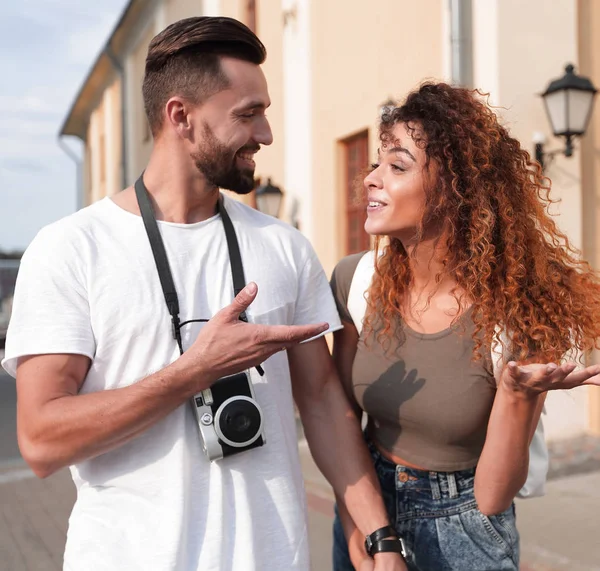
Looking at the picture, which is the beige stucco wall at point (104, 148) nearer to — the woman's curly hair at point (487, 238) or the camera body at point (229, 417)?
the woman's curly hair at point (487, 238)

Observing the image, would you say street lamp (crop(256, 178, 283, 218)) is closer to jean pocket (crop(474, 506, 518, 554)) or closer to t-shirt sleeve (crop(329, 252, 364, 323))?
t-shirt sleeve (crop(329, 252, 364, 323))

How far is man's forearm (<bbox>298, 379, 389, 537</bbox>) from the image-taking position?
6.17 ft

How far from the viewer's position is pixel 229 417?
1604mm

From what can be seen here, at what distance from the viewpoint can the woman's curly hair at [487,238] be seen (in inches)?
76.2

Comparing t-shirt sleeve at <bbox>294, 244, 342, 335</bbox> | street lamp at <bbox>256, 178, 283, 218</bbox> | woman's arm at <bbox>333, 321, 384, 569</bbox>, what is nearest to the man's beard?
t-shirt sleeve at <bbox>294, 244, 342, 335</bbox>

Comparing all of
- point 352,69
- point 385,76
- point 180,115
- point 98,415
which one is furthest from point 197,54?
point 352,69

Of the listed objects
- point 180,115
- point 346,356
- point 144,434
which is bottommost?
point 144,434

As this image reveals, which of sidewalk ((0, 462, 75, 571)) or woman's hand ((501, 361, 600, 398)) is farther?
sidewalk ((0, 462, 75, 571))

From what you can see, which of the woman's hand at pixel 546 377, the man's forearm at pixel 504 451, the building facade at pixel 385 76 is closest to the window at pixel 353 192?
the building facade at pixel 385 76

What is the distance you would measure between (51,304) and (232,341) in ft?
1.30

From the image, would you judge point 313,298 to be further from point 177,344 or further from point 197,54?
point 197,54

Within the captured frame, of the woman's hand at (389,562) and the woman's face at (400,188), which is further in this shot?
the woman's face at (400,188)

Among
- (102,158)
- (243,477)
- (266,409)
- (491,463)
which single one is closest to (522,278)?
(491,463)

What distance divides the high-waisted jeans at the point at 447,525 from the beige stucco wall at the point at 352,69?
516 cm
